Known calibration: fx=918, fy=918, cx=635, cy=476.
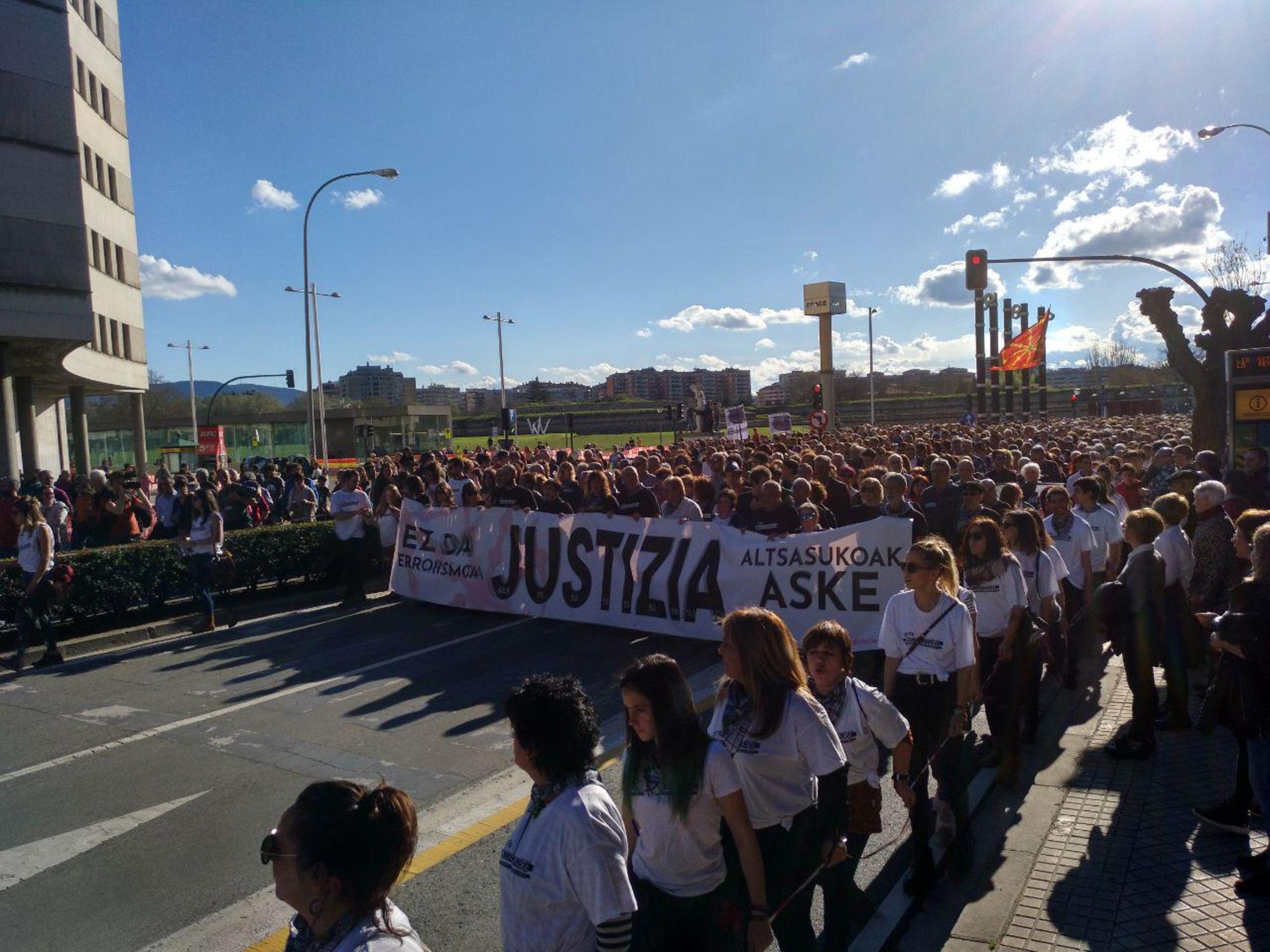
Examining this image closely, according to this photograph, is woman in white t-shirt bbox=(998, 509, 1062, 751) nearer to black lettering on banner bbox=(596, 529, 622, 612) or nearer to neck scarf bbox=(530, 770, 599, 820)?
neck scarf bbox=(530, 770, 599, 820)

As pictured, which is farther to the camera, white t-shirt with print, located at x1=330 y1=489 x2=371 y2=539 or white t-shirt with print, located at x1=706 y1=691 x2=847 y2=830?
white t-shirt with print, located at x1=330 y1=489 x2=371 y2=539

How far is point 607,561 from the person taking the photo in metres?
10.5

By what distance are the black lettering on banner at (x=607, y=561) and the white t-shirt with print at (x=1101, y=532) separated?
4727mm

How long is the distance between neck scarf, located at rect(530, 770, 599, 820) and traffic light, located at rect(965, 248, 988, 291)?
1911cm

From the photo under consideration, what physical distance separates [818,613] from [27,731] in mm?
6899

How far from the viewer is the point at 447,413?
7106cm

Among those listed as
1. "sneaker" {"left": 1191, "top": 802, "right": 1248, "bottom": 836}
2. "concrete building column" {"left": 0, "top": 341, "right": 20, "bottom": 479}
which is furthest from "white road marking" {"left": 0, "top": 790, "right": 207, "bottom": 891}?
"concrete building column" {"left": 0, "top": 341, "right": 20, "bottom": 479}

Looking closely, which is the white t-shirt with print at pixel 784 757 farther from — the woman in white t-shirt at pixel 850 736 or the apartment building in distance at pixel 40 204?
the apartment building in distance at pixel 40 204

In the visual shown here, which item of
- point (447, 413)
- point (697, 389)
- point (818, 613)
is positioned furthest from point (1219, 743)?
point (447, 413)

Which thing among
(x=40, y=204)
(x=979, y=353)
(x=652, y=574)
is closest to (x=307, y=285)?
(x=40, y=204)

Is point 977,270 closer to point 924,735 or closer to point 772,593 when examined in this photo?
point 772,593

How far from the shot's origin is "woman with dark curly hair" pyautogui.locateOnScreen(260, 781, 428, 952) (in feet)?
6.66

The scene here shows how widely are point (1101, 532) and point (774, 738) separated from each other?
6.44 metres

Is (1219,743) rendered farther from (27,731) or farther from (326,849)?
(27,731)
